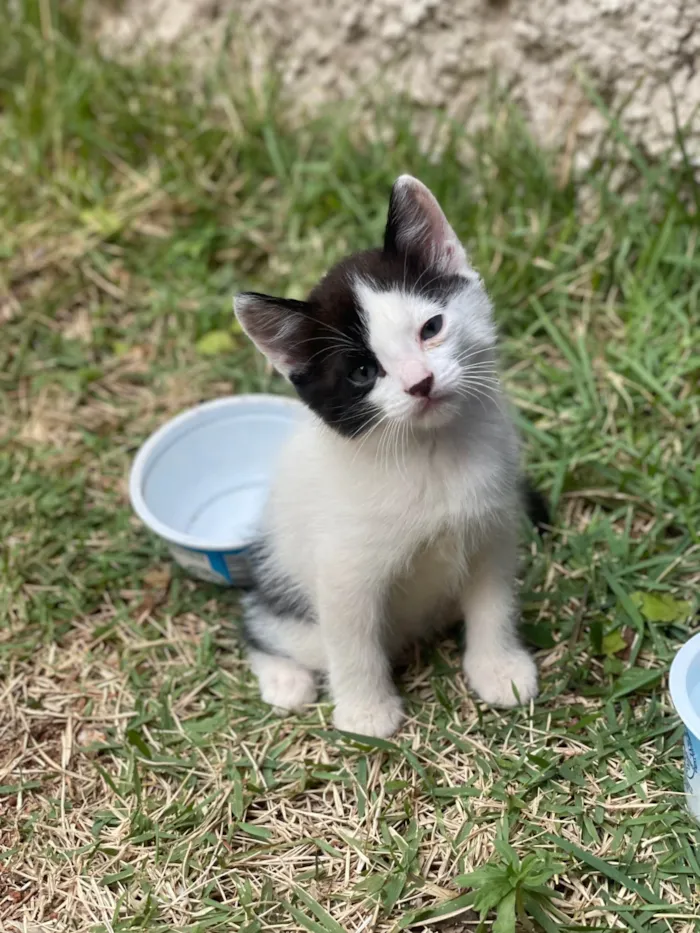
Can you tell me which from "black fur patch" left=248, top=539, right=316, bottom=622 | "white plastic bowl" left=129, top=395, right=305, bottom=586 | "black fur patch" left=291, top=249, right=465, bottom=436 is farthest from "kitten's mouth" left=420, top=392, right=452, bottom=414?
"white plastic bowl" left=129, top=395, right=305, bottom=586

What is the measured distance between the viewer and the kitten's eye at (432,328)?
206 cm

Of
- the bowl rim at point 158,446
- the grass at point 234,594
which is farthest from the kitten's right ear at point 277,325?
the grass at point 234,594

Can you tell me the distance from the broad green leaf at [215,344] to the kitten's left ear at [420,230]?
174 centimetres

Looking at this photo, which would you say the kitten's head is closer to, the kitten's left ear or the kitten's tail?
the kitten's left ear

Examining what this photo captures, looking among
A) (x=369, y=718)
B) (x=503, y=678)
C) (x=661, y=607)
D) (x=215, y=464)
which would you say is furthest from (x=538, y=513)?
(x=215, y=464)

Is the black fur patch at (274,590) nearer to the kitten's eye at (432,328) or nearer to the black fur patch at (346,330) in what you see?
the black fur patch at (346,330)

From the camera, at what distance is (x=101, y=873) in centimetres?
228

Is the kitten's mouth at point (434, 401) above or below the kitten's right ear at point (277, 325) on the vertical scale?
below

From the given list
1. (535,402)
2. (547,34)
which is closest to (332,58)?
(547,34)

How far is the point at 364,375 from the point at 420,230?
37cm

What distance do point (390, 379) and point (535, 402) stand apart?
1.52 meters

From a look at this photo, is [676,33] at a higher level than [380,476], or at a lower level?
higher

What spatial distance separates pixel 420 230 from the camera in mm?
2178

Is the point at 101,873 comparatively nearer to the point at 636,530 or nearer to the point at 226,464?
the point at 226,464
